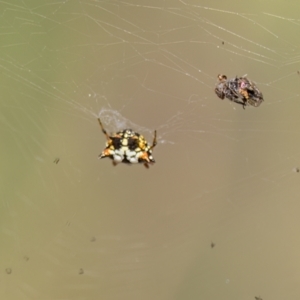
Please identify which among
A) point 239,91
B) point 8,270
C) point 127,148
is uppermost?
point 239,91

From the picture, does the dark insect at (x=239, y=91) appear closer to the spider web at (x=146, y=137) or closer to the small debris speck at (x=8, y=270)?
the spider web at (x=146, y=137)

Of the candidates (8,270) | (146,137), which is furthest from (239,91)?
(8,270)

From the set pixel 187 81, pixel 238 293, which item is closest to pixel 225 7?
pixel 187 81

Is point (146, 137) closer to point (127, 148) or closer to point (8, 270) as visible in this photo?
point (127, 148)

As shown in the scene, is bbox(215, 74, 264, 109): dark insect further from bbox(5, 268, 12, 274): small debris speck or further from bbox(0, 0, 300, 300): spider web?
bbox(5, 268, 12, 274): small debris speck

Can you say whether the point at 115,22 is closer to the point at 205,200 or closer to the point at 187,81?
the point at 187,81

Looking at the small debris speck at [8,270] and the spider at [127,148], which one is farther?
the small debris speck at [8,270]

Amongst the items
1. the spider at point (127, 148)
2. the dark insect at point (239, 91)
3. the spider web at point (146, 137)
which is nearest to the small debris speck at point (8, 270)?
the spider web at point (146, 137)
